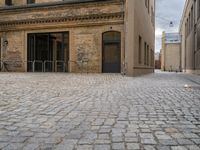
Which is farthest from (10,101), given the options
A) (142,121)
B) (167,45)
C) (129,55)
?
(167,45)

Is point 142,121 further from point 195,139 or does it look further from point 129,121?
point 195,139

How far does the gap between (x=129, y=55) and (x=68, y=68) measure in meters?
6.11

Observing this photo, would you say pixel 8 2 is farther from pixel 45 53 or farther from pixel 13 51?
pixel 45 53

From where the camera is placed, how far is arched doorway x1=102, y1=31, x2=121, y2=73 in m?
19.3

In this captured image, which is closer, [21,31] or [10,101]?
[10,101]

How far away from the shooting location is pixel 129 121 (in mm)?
4539

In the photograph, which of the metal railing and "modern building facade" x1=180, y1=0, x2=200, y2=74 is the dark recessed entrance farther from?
"modern building facade" x1=180, y1=0, x2=200, y2=74

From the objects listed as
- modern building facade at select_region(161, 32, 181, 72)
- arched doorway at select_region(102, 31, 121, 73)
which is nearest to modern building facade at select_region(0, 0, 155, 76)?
arched doorway at select_region(102, 31, 121, 73)

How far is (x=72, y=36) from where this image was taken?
20.6 meters

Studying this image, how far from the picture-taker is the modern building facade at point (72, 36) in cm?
1854

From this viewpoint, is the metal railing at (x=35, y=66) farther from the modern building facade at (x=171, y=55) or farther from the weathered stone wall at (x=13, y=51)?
the modern building facade at (x=171, y=55)

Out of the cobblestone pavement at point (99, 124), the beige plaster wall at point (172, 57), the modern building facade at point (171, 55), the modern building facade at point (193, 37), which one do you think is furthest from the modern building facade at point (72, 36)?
the beige plaster wall at point (172, 57)

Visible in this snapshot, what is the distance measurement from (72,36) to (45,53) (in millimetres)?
3365

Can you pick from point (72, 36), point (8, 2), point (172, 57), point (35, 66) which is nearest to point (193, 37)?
point (72, 36)
